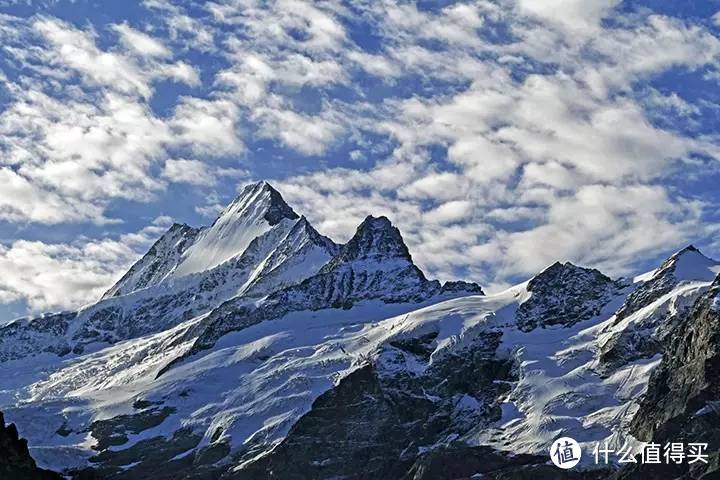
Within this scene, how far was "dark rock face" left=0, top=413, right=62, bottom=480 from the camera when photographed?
356ft

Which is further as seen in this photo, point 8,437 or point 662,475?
point 662,475

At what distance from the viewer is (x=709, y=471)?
630 feet

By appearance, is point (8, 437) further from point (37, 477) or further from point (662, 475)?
point (662, 475)

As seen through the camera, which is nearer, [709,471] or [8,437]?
[8,437]

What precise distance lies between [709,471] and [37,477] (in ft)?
384

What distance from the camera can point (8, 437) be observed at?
112m

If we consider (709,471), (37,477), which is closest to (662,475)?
(709,471)

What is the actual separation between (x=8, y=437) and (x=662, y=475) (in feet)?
395

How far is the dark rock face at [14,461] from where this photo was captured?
10838 centimetres

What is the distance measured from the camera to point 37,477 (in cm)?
11031

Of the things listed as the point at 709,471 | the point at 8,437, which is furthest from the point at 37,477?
the point at 709,471

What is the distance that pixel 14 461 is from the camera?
361ft

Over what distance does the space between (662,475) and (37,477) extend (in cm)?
11930

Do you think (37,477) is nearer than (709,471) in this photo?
Yes
